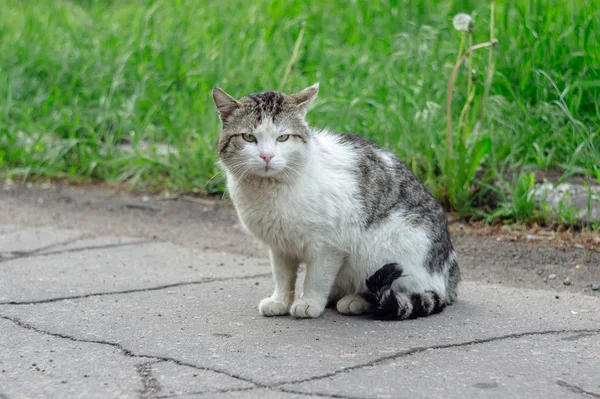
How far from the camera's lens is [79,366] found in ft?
9.27

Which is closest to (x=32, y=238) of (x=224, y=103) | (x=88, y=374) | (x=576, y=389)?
(x=224, y=103)

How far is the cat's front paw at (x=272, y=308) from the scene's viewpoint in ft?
11.6

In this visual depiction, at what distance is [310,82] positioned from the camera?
20.5 ft

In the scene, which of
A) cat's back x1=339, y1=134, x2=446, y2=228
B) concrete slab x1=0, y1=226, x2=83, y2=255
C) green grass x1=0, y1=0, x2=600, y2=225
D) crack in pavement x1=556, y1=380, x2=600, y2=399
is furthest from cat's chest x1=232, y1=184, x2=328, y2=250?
concrete slab x1=0, y1=226, x2=83, y2=255

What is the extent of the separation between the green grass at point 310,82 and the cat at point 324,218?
4.10 ft

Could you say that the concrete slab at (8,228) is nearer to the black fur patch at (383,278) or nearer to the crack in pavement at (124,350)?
the crack in pavement at (124,350)

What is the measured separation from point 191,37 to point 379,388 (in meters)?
5.09

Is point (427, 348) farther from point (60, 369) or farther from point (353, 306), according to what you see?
point (60, 369)

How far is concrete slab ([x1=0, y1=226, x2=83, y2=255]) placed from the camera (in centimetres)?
477

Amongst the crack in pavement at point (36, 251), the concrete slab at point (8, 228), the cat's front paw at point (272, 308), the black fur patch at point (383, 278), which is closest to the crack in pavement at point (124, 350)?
the cat's front paw at point (272, 308)

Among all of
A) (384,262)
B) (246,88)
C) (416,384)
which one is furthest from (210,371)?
(246,88)

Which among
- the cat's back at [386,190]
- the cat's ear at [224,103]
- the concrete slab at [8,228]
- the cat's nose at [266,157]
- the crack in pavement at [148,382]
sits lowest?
the concrete slab at [8,228]

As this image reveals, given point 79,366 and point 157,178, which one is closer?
point 79,366

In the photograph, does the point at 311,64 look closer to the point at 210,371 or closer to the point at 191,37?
the point at 191,37
